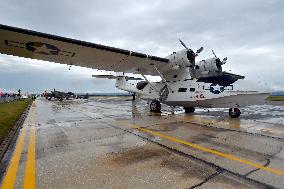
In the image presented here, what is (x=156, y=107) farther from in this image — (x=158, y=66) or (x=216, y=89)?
(x=216, y=89)

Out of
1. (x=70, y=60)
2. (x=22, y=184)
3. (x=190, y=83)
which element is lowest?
(x=22, y=184)

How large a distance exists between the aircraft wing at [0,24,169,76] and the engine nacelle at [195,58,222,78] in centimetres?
244

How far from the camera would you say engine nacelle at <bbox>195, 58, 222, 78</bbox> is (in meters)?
13.3

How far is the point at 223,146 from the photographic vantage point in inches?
210

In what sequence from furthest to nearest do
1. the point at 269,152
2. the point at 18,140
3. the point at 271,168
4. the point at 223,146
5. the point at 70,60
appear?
the point at 70,60 → the point at 18,140 → the point at 223,146 → the point at 269,152 → the point at 271,168

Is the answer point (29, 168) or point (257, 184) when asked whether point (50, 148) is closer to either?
point (29, 168)

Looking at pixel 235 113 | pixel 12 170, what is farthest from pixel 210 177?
pixel 235 113

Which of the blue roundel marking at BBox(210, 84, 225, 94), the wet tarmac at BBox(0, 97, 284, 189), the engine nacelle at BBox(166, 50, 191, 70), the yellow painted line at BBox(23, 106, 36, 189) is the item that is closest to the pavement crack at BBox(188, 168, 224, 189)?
the wet tarmac at BBox(0, 97, 284, 189)

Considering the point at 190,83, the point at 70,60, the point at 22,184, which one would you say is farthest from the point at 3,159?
the point at 190,83

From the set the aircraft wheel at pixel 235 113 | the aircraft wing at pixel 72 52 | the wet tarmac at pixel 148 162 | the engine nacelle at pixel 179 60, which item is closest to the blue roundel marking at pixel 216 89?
the aircraft wheel at pixel 235 113

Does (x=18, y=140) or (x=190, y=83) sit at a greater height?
(x=190, y=83)

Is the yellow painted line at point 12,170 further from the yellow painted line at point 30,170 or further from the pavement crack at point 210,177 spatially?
the pavement crack at point 210,177

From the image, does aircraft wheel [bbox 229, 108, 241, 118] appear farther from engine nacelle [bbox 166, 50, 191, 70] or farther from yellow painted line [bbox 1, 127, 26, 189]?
yellow painted line [bbox 1, 127, 26, 189]

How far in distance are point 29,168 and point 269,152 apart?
526 centimetres
